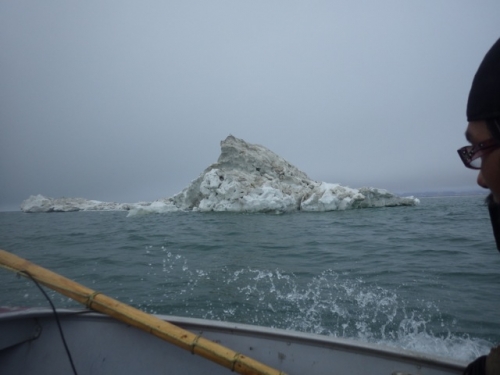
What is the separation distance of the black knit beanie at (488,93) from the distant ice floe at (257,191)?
2475cm

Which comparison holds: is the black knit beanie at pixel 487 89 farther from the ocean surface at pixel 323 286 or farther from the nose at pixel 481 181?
the ocean surface at pixel 323 286

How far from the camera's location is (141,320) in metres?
2.01

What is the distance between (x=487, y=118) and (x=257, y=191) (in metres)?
27.0

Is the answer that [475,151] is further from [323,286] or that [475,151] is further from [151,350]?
[323,286]

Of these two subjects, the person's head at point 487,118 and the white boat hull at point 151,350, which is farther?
the white boat hull at point 151,350

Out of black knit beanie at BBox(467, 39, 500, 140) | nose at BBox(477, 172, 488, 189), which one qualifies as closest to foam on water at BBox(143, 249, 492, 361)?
nose at BBox(477, 172, 488, 189)

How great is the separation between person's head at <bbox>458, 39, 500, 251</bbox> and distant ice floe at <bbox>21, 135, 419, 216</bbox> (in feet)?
81.0

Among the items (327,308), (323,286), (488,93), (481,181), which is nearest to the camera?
(488,93)

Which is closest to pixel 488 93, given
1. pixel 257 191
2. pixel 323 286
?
pixel 323 286

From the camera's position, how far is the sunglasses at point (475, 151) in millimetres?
983

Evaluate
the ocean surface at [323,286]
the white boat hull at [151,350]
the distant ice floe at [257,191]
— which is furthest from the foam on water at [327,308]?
the distant ice floe at [257,191]

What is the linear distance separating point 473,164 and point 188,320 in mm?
2207

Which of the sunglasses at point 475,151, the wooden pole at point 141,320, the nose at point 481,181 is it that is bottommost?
the wooden pole at point 141,320

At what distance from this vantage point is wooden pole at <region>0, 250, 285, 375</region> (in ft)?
5.64
